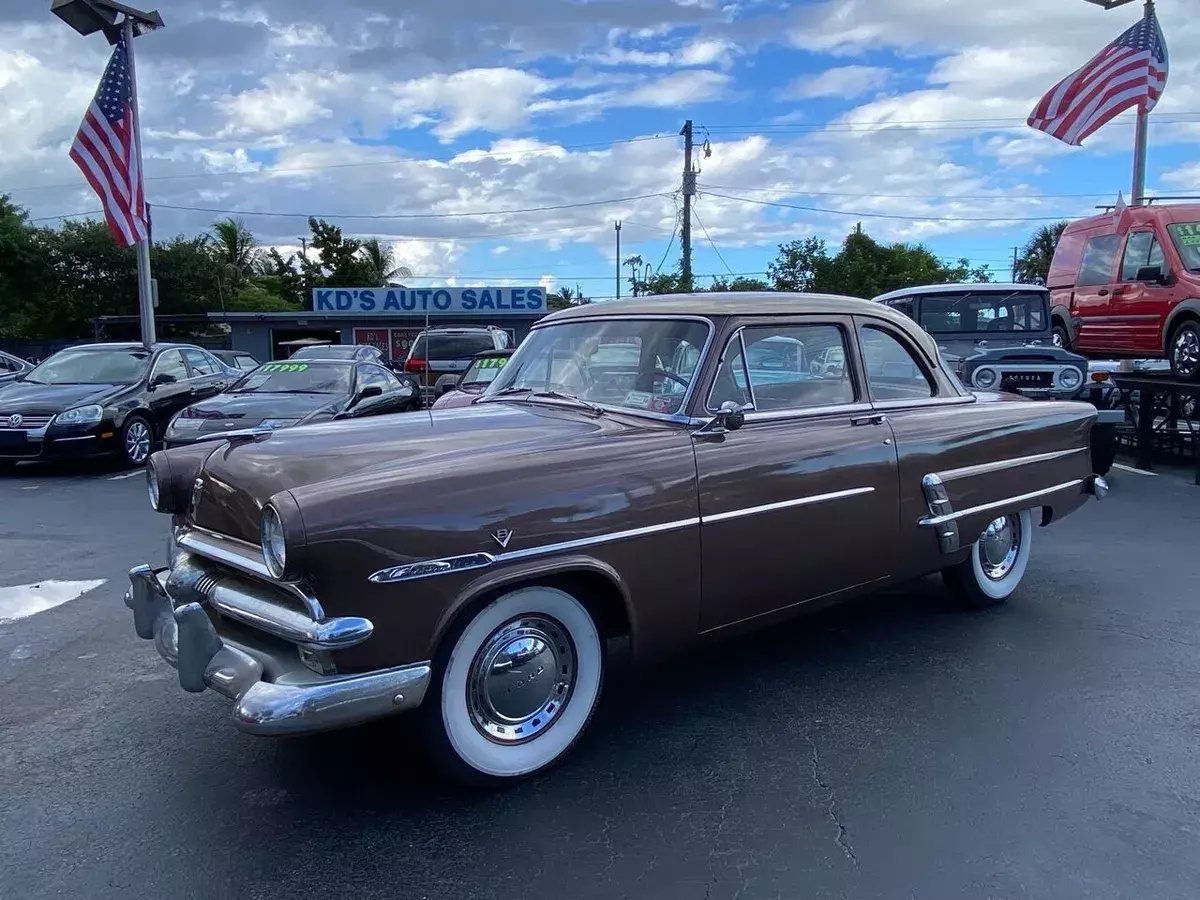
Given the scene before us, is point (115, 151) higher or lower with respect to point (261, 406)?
higher

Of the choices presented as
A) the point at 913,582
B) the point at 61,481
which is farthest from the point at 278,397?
the point at 913,582

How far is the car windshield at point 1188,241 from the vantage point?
950cm

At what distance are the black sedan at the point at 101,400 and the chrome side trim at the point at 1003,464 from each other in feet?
30.9

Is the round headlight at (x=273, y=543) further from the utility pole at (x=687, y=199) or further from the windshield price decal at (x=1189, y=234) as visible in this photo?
the utility pole at (x=687, y=199)

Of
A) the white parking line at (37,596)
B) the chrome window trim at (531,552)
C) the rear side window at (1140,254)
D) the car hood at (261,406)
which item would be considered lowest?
the white parking line at (37,596)

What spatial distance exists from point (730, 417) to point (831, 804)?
4.76 ft

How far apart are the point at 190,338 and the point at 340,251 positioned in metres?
14.4

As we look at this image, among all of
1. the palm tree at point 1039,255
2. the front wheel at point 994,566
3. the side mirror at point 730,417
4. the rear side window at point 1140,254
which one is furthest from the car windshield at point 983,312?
the palm tree at point 1039,255

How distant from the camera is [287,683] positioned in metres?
2.72

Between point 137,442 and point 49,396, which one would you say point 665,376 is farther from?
point 49,396

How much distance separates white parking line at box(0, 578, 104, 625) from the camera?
523 centimetres

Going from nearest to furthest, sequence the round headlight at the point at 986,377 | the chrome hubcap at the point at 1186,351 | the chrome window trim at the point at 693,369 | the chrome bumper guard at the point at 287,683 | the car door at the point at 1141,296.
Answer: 1. the chrome bumper guard at the point at 287,683
2. the chrome window trim at the point at 693,369
3. the round headlight at the point at 986,377
4. the chrome hubcap at the point at 1186,351
5. the car door at the point at 1141,296

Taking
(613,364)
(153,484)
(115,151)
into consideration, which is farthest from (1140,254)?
(115,151)

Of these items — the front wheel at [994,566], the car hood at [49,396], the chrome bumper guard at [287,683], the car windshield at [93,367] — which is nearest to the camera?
the chrome bumper guard at [287,683]
